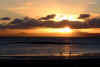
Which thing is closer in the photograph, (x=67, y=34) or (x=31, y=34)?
(x=67, y=34)

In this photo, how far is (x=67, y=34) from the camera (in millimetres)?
48250
